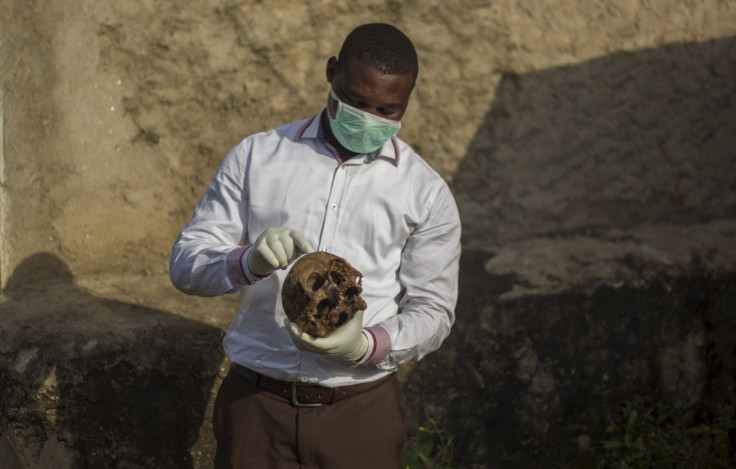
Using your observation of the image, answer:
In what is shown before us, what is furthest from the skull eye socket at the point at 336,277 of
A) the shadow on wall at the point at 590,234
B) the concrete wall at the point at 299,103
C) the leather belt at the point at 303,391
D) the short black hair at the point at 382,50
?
the concrete wall at the point at 299,103

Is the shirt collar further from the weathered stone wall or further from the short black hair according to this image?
the weathered stone wall

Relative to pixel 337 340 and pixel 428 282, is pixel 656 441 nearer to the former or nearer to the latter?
pixel 428 282

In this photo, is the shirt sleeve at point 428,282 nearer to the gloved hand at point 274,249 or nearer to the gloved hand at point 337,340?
the gloved hand at point 337,340

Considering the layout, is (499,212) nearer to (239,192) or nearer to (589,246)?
(589,246)

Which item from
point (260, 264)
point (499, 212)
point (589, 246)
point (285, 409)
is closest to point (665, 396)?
point (589, 246)

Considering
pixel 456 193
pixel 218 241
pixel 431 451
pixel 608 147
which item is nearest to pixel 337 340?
pixel 218 241

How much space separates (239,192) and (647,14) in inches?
109

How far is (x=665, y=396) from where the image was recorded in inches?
146

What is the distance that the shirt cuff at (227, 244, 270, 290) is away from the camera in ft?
6.39

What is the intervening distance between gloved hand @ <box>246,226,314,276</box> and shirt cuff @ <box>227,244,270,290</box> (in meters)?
0.02

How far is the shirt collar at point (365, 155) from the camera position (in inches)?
85.4

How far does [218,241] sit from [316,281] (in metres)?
0.33

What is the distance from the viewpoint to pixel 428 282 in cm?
213

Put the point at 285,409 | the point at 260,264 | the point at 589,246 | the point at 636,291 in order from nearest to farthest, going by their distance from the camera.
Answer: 1. the point at 260,264
2. the point at 285,409
3. the point at 636,291
4. the point at 589,246
